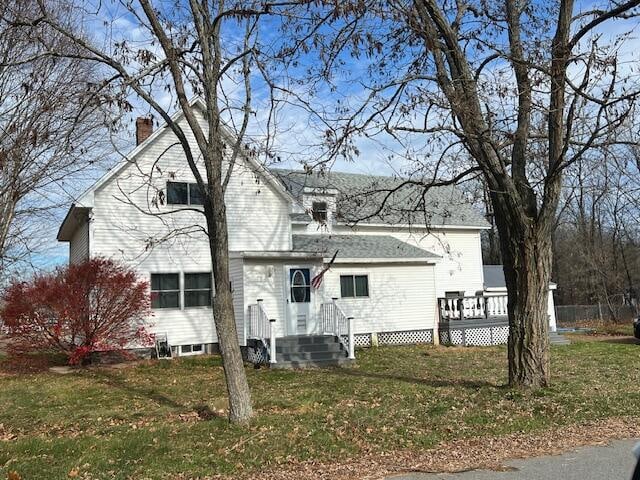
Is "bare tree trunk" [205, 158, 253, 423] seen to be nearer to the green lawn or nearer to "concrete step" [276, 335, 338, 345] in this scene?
the green lawn

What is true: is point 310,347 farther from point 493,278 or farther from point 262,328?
point 493,278

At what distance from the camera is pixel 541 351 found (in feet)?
36.2

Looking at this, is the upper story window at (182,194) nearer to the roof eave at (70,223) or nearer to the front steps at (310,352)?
the roof eave at (70,223)

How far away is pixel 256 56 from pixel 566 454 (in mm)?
7271

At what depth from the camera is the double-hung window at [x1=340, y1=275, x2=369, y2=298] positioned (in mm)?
21344

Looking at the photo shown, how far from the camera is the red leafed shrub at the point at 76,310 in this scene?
15.7m

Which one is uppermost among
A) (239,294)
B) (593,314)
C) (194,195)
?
(194,195)

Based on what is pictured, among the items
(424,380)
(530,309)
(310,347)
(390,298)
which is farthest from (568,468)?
(390,298)

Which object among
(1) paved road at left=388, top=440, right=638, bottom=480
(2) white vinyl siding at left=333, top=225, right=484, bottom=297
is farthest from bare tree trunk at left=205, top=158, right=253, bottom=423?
(2) white vinyl siding at left=333, top=225, right=484, bottom=297

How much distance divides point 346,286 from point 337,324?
313 centimetres

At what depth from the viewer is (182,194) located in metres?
19.0

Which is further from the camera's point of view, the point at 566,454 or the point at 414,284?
the point at 414,284

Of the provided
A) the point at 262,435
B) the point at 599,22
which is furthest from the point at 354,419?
the point at 599,22

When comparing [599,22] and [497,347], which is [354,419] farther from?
[497,347]
